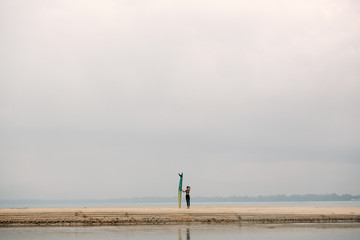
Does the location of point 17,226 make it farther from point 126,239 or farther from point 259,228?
point 259,228

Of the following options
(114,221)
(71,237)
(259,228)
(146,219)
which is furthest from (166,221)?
(71,237)

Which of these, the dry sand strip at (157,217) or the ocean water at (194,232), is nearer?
the ocean water at (194,232)

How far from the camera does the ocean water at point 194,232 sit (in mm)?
30250

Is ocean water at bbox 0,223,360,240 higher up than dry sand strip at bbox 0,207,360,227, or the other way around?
dry sand strip at bbox 0,207,360,227

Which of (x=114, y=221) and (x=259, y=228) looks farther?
(x=114, y=221)

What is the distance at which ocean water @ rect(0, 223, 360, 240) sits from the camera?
30.2 metres

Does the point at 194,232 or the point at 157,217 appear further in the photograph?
the point at 157,217

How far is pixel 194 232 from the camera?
32.6 meters

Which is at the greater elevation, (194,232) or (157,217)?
(157,217)

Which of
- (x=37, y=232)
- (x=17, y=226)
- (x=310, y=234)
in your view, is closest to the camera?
(x=310, y=234)

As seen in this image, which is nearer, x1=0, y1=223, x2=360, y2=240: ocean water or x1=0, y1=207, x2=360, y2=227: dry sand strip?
x1=0, y1=223, x2=360, y2=240: ocean water

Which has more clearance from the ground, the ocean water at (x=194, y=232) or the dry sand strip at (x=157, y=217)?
the dry sand strip at (x=157, y=217)

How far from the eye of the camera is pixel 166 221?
39.1 metres

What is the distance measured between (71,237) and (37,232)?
Result: 4.44m
